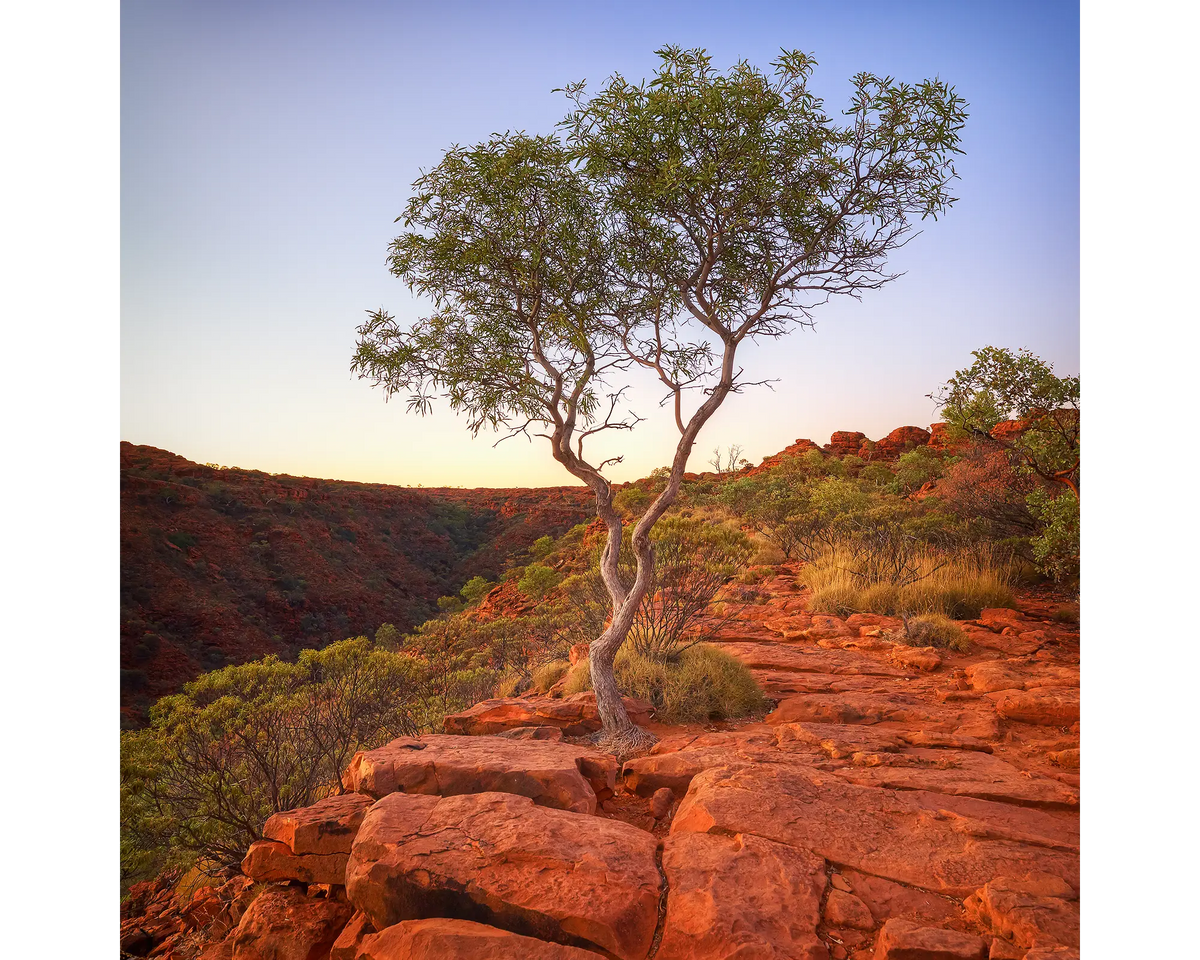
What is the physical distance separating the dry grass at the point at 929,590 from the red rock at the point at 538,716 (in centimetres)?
555

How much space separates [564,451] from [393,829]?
12.2ft

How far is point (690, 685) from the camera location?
6641 millimetres

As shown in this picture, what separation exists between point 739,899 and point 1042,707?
14.8 feet

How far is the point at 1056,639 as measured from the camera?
8.59 metres

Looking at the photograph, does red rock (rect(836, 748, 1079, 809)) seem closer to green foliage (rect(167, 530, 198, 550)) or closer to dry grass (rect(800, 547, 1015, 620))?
dry grass (rect(800, 547, 1015, 620))

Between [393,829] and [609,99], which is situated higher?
→ [609,99]

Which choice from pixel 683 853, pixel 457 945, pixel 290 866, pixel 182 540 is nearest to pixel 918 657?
pixel 683 853

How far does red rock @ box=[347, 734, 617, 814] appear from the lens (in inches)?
165

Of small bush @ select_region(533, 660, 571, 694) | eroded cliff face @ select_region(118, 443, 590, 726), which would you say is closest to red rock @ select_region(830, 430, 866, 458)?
eroded cliff face @ select_region(118, 443, 590, 726)

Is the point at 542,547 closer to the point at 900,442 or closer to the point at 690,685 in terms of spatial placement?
the point at 690,685

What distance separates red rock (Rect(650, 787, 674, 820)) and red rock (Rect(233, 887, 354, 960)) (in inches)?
78.6

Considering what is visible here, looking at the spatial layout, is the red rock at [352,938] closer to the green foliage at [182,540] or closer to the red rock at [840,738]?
the red rock at [840,738]
